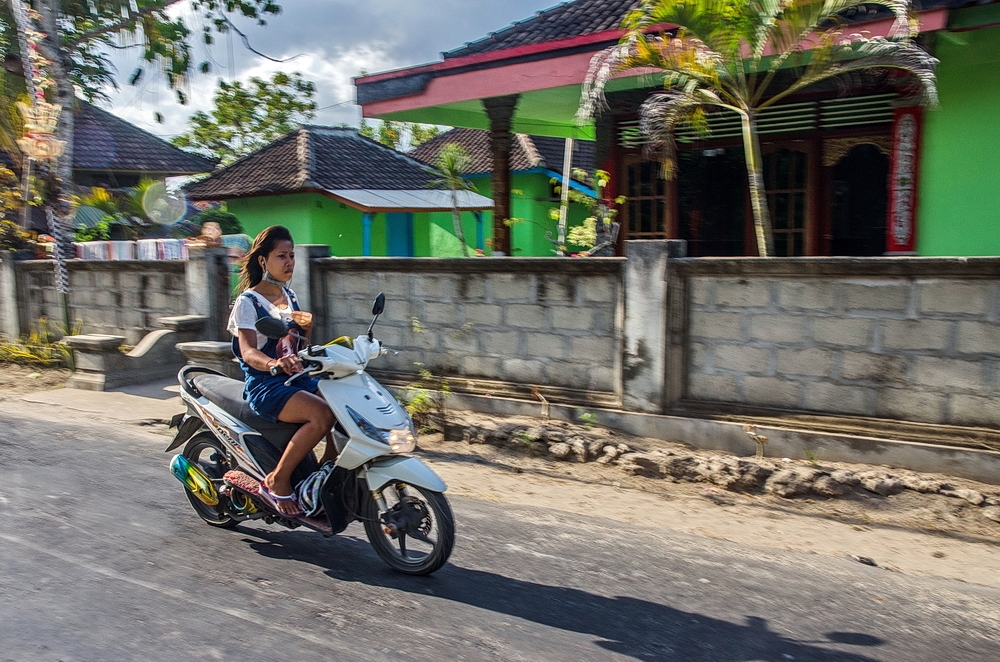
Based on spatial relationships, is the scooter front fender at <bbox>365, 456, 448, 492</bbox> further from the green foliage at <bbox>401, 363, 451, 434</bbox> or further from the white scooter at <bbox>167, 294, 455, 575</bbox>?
the green foliage at <bbox>401, 363, 451, 434</bbox>

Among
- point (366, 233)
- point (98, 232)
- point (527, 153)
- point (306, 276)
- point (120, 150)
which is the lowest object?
point (306, 276)

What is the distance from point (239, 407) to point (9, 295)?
919cm

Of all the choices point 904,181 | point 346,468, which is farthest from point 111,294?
point 904,181

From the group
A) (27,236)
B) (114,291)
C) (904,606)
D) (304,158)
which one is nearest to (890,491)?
(904,606)

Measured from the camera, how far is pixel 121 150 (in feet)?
79.6

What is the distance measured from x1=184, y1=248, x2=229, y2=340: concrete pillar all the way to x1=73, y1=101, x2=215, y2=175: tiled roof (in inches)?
625

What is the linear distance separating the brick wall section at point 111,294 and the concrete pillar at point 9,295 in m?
0.08

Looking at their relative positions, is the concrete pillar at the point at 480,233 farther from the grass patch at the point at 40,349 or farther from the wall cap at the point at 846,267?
the wall cap at the point at 846,267

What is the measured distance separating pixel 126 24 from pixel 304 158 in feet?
17.4

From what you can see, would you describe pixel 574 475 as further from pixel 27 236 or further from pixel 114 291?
pixel 27 236

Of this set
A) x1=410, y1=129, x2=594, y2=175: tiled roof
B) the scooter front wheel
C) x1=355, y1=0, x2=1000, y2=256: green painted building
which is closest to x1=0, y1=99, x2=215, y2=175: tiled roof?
x1=410, y1=129, x2=594, y2=175: tiled roof

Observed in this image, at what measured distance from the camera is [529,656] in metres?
3.30

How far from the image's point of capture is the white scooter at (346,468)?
388cm

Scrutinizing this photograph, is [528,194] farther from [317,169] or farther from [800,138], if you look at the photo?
[800,138]
